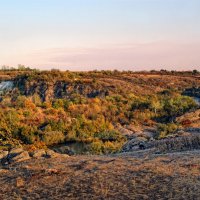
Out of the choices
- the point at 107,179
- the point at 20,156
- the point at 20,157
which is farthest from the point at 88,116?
the point at 107,179

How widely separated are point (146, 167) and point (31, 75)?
5647cm

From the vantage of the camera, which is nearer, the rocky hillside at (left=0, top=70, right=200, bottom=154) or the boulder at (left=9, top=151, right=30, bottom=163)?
the boulder at (left=9, top=151, right=30, bottom=163)

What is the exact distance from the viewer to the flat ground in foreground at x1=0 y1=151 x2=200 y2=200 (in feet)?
35.6

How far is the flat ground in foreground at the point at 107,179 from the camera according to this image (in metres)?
10.8

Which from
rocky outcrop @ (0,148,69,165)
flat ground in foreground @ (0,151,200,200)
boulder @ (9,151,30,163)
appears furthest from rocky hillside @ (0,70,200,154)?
flat ground in foreground @ (0,151,200,200)

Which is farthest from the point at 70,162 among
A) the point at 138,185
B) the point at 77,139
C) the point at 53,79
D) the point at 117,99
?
the point at 53,79

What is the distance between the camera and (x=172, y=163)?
13.6 m

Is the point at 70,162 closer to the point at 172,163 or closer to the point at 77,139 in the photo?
the point at 172,163

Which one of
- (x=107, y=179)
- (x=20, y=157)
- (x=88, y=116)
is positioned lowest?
(x=88, y=116)

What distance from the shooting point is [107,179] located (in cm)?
1208

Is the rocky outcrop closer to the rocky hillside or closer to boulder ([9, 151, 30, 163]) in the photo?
boulder ([9, 151, 30, 163])

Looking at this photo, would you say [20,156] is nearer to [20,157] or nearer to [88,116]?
[20,157]

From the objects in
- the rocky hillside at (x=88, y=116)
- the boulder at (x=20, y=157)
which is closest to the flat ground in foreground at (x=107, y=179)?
the boulder at (x=20, y=157)

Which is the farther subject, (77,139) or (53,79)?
(53,79)
